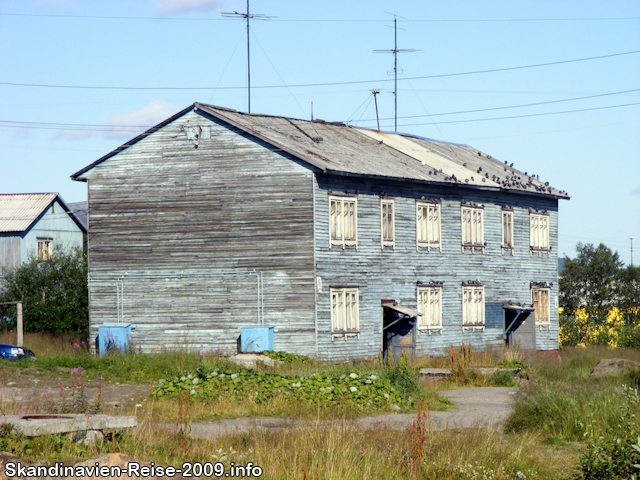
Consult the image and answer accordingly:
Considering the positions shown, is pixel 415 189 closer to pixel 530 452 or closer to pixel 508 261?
pixel 508 261

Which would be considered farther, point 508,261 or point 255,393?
point 508,261

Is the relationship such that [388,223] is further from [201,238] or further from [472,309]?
[201,238]

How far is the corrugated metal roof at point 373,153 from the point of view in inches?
1051

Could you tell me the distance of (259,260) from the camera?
25969mm

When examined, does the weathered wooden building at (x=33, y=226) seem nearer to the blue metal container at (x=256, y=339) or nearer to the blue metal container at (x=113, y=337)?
the blue metal container at (x=113, y=337)

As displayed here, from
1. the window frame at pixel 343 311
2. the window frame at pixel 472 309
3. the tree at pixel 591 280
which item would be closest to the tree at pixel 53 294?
the window frame at pixel 343 311

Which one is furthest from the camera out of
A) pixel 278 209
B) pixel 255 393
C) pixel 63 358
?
pixel 278 209

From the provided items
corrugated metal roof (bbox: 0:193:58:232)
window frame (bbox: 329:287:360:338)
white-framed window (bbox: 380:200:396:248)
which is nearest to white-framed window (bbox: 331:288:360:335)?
window frame (bbox: 329:287:360:338)

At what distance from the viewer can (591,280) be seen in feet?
189

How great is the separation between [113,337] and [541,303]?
1861 centimetres

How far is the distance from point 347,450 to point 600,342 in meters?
34.1

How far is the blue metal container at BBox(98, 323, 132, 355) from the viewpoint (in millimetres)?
26312

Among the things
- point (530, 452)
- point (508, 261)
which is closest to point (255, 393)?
point (530, 452)

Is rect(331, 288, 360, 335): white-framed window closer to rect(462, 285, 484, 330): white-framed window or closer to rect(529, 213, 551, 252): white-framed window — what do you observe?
rect(462, 285, 484, 330): white-framed window
